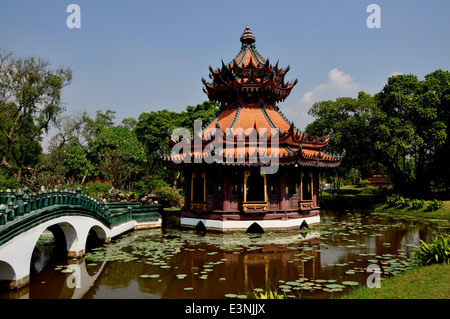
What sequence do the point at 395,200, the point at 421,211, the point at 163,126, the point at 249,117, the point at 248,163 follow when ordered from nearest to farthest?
the point at 248,163
the point at 249,117
the point at 421,211
the point at 395,200
the point at 163,126

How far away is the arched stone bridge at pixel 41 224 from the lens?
29.3 ft

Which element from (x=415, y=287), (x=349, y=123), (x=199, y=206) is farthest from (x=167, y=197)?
(x=415, y=287)

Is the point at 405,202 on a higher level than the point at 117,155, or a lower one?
lower

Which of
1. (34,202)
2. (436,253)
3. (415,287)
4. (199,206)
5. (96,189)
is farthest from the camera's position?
(96,189)

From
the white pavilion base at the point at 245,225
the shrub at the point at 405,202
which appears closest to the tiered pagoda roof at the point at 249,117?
the white pavilion base at the point at 245,225

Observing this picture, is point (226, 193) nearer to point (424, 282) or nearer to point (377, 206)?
point (424, 282)

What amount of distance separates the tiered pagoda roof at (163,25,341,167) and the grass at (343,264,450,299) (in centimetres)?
990

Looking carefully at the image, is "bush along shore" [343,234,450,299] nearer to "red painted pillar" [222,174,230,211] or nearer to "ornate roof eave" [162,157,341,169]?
"ornate roof eave" [162,157,341,169]

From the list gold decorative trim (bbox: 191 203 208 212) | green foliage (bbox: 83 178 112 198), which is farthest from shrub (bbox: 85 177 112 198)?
gold decorative trim (bbox: 191 203 208 212)

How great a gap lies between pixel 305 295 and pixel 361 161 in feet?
96.5

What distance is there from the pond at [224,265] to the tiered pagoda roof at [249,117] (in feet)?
15.0

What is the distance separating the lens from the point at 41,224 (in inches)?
410

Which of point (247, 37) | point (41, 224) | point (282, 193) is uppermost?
point (247, 37)

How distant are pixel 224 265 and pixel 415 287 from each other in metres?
6.15
